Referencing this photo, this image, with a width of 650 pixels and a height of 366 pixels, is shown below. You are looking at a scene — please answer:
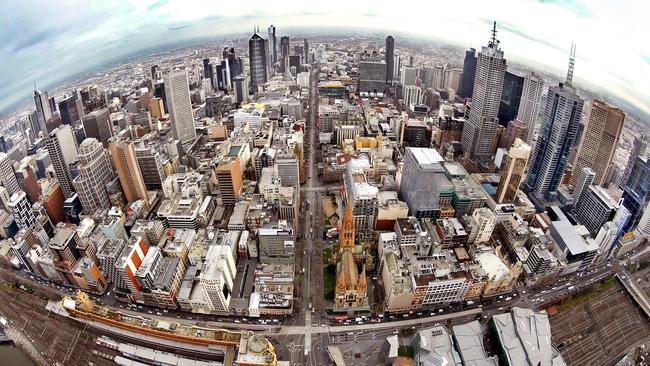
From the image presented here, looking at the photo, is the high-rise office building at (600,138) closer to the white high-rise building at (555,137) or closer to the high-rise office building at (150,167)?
the white high-rise building at (555,137)

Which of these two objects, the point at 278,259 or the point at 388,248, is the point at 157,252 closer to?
the point at 278,259

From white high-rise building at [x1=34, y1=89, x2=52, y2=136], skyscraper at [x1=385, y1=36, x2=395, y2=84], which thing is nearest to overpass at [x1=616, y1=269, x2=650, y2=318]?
skyscraper at [x1=385, y1=36, x2=395, y2=84]

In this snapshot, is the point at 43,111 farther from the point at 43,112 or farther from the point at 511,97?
the point at 511,97

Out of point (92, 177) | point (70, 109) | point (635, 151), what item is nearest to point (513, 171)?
point (635, 151)

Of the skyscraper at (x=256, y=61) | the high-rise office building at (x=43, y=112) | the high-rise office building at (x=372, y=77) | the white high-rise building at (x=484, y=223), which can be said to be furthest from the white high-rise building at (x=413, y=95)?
the high-rise office building at (x=43, y=112)

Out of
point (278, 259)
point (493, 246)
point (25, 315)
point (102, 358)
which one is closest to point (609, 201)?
point (493, 246)

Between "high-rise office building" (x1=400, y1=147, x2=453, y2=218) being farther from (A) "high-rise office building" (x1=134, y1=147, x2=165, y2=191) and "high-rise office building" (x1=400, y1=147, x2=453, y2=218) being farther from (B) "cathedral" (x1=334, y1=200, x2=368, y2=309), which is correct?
(A) "high-rise office building" (x1=134, y1=147, x2=165, y2=191)
